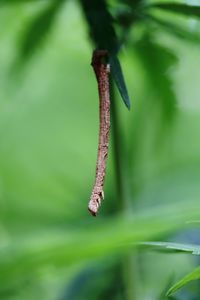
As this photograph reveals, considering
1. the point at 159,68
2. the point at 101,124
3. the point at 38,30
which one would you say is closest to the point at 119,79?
the point at 101,124

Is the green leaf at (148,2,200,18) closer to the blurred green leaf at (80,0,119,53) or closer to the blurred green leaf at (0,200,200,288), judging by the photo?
the blurred green leaf at (80,0,119,53)

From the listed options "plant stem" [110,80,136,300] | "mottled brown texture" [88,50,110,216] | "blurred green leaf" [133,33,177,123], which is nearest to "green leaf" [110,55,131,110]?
"mottled brown texture" [88,50,110,216]

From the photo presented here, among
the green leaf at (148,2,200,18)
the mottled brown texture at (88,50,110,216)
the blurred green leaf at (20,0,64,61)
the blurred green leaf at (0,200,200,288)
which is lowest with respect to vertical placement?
the blurred green leaf at (0,200,200,288)

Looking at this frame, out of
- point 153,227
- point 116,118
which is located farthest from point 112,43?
point 153,227

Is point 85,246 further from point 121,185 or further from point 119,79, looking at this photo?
point 121,185

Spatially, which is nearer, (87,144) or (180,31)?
(180,31)

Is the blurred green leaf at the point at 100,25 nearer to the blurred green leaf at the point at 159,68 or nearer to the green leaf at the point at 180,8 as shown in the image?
the green leaf at the point at 180,8

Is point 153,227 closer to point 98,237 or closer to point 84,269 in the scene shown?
point 98,237
